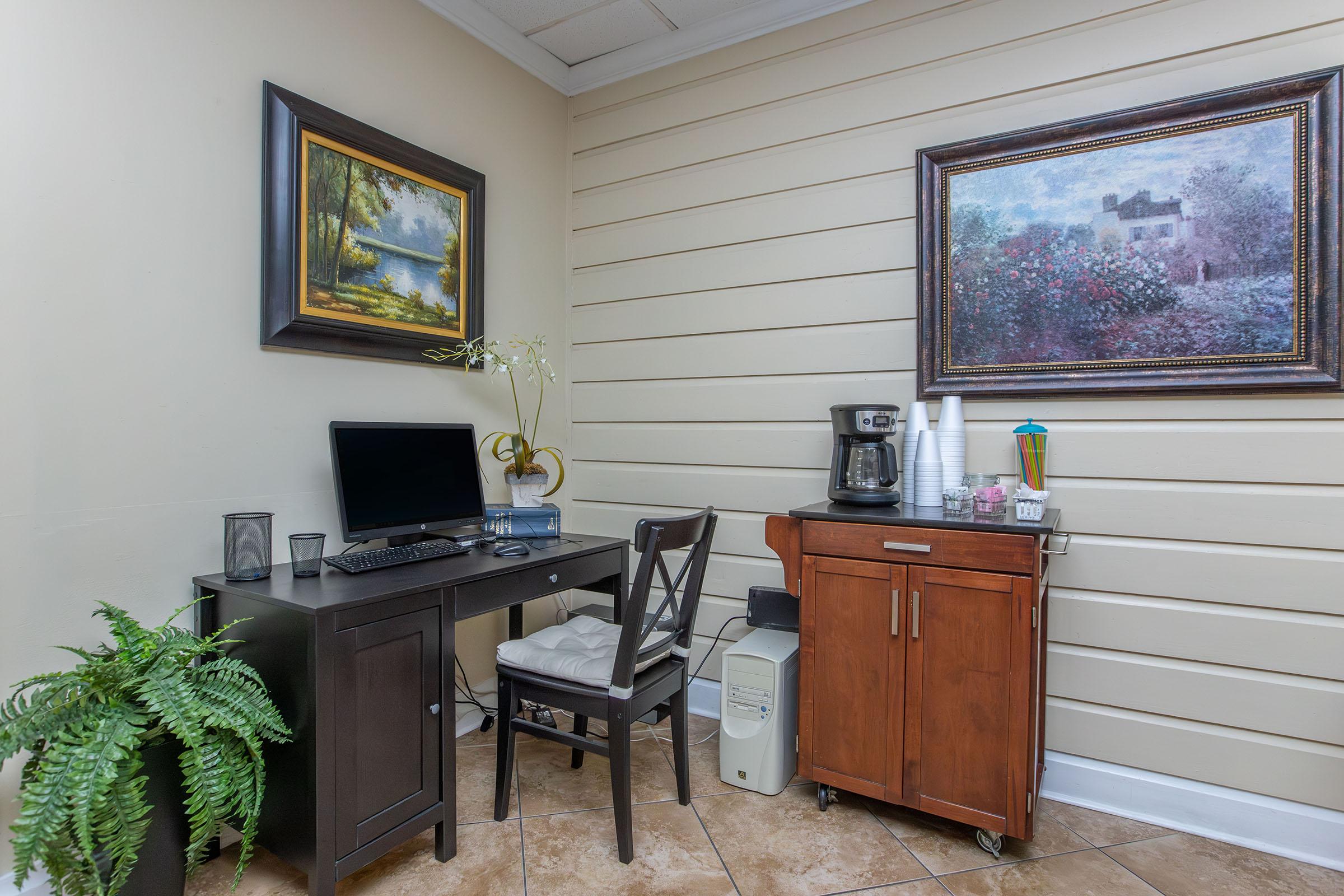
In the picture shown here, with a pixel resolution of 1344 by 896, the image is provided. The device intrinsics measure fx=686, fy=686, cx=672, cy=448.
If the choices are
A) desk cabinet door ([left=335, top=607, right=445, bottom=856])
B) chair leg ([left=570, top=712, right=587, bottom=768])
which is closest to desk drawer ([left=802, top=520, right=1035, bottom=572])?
chair leg ([left=570, top=712, right=587, bottom=768])

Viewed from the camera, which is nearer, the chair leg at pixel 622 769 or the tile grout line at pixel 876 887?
the tile grout line at pixel 876 887

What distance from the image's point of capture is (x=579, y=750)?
8.08 ft

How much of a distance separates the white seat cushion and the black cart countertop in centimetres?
64

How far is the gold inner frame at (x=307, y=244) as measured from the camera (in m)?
2.10

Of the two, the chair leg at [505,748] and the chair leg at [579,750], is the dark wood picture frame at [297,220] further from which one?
the chair leg at [579,750]

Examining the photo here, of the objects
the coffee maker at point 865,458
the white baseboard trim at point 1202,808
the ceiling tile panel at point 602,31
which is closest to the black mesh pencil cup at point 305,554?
the coffee maker at point 865,458

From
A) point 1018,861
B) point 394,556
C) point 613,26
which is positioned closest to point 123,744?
point 394,556

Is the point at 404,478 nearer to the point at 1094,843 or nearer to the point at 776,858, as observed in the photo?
the point at 776,858

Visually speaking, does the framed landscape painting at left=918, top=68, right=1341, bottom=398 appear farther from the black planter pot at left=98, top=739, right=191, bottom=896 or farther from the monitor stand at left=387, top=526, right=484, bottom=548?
the black planter pot at left=98, top=739, right=191, bottom=896

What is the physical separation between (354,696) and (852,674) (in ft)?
4.51

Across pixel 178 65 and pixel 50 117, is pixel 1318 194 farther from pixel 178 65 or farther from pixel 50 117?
pixel 50 117

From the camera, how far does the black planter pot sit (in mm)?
1491

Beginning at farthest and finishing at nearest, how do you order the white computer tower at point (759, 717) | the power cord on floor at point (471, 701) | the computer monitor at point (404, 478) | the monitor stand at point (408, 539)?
the power cord on floor at point (471, 701) < the monitor stand at point (408, 539) < the white computer tower at point (759, 717) < the computer monitor at point (404, 478)

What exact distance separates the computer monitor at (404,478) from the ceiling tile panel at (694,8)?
1807 mm
